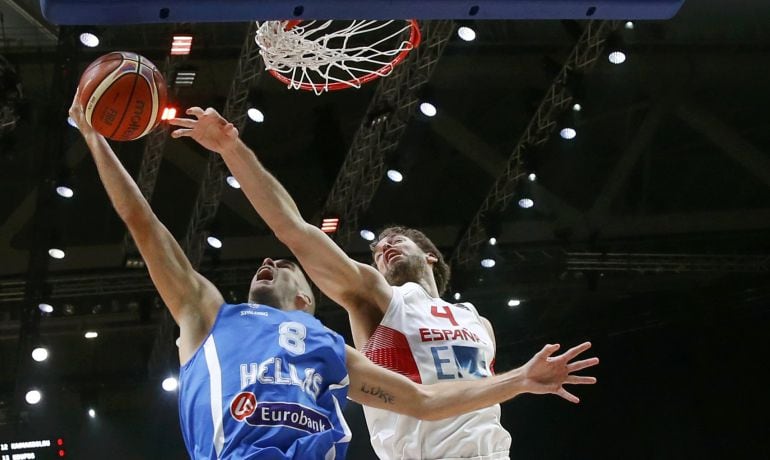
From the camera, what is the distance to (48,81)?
11.7 metres

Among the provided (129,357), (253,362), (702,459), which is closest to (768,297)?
(702,459)

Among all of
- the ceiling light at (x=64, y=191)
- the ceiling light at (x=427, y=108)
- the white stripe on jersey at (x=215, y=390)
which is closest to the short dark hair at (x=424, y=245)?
→ the white stripe on jersey at (x=215, y=390)

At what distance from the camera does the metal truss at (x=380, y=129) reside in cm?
1038

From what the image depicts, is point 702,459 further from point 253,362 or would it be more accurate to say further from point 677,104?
point 253,362

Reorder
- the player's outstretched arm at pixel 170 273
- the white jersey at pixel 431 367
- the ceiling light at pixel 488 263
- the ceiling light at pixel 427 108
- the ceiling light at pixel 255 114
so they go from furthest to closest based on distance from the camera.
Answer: the ceiling light at pixel 488 263
the ceiling light at pixel 427 108
the ceiling light at pixel 255 114
the white jersey at pixel 431 367
the player's outstretched arm at pixel 170 273

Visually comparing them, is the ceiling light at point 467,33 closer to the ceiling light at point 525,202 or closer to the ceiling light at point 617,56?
the ceiling light at point 617,56

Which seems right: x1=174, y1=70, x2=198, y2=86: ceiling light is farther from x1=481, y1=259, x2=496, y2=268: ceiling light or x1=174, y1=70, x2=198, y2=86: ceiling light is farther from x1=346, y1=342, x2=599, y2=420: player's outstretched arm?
x1=346, y1=342, x2=599, y2=420: player's outstretched arm

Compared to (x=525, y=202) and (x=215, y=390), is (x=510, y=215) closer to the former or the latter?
(x=525, y=202)

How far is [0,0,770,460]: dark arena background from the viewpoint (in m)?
11.6

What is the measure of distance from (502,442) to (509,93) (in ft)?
28.5

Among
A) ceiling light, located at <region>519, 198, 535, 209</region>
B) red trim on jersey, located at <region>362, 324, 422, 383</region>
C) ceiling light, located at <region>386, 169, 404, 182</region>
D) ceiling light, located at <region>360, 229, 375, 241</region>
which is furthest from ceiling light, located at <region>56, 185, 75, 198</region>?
red trim on jersey, located at <region>362, 324, 422, 383</region>

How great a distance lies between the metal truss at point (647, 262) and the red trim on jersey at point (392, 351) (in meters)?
8.62

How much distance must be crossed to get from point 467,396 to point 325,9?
1398 mm

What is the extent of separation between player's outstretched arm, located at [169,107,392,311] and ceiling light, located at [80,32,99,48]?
6192mm
